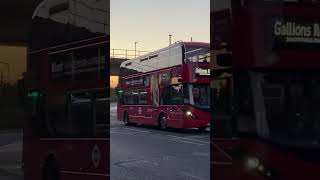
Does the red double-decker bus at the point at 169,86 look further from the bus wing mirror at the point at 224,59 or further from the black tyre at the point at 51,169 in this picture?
the black tyre at the point at 51,169

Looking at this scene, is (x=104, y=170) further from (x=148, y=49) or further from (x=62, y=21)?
(x=62, y=21)

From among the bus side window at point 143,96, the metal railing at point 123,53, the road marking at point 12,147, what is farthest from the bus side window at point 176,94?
the metal railing at point 123,53

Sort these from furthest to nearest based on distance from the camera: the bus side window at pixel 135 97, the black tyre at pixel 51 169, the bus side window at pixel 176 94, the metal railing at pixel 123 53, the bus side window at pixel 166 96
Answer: the bus side window at pixel 135 97
the bus side window at pixel 176 94
the bus side window at pixel 166 96
the black tyre at pixel 51 169
the metal railing at pixel 123 53

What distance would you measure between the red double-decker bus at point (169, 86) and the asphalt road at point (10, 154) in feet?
3.32

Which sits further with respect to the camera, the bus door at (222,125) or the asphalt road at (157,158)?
the asphalt road at (157,158)

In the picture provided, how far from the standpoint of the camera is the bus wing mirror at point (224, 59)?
3.71 meters

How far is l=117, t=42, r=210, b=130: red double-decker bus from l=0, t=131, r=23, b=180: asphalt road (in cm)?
101

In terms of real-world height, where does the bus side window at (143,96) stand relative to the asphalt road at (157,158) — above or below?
above

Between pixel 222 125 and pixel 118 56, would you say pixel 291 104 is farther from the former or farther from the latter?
pixel 118 56

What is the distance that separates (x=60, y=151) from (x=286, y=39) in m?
2.00

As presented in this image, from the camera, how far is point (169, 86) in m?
7.45

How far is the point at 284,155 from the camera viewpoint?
147 inches

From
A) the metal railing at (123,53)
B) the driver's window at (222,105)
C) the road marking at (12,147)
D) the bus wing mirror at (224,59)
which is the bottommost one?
the road marking at (12,147)

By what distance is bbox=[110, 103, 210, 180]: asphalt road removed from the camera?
503 cm
